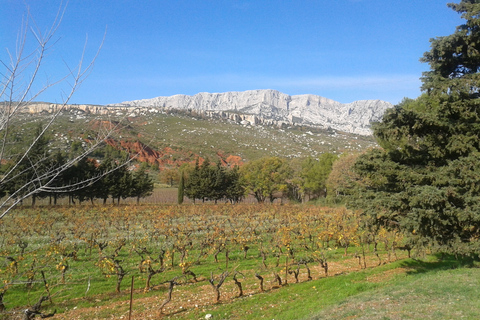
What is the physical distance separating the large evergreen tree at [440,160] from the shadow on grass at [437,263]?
175cm

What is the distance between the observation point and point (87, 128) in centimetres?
394

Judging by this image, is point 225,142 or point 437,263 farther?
point 225,142

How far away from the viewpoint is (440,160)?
9.49m

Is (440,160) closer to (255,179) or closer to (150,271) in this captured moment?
(150,271)

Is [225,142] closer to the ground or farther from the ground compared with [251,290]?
farther from the ground

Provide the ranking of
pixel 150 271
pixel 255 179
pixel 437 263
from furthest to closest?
pixel 255 179 → pixel 437 263 → pixel 150 271

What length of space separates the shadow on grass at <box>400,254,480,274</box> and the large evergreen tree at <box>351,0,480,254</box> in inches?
68.9

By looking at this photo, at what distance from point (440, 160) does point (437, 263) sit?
4.33m

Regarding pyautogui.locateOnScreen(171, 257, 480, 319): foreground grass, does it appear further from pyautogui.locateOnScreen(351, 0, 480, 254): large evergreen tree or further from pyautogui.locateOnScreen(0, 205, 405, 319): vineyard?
pyautogui.locateOnScreen(351, 0, 480, 254): large evergreen tree

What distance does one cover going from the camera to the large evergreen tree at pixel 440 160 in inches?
313

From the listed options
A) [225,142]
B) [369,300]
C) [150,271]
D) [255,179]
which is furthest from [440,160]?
[225,142]

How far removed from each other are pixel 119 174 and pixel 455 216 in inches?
1405

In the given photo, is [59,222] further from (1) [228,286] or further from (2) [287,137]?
(2) [287,137]

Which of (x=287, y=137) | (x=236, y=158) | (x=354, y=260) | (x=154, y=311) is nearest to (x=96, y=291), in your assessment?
(x=154, y=311)
